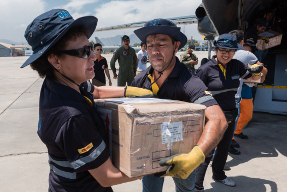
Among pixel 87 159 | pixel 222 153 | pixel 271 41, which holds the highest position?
pixel 271 41

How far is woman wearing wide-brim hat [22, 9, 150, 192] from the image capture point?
38.2 inches

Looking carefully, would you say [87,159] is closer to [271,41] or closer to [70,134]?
[70,134]

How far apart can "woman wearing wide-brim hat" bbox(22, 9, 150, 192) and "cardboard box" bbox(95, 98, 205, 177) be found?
87mm

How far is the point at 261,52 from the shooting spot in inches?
196

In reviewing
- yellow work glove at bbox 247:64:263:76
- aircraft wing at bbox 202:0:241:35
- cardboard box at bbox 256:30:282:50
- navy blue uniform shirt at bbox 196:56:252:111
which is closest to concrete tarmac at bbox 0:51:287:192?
navy blue uniform shirt at bbox 196:56:252:111

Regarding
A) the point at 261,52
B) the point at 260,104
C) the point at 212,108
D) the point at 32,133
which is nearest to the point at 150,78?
the point at 212,108

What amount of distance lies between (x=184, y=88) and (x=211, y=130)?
1.46 ft

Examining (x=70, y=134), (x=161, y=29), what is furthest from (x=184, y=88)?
(x=70, y=134)

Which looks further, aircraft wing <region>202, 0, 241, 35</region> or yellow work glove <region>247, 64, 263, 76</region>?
aircraft wing <region>202, 0, 241, 35</region>

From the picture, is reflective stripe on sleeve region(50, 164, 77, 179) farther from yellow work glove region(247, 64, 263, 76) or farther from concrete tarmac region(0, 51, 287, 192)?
yellow work glove region(247, 64, 263, 76)

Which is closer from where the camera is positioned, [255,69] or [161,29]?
[161,29]

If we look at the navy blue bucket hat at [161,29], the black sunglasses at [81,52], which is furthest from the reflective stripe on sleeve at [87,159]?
the navy blue bucket hat at [161,29]

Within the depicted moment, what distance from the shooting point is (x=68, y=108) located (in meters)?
0.98

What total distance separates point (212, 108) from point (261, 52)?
14.7 feet
